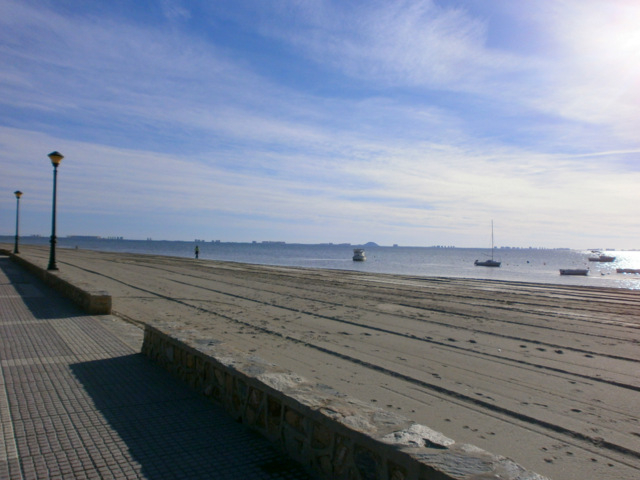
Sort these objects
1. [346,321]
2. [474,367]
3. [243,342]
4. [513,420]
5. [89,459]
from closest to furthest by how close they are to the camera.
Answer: [89,459] < [513,420] < [474,367] < [243,342] < [346,321]

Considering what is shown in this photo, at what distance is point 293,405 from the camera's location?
358cm

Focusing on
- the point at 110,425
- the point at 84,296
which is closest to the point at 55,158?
the point at 84,296

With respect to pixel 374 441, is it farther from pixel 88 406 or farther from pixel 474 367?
pixel 474 367

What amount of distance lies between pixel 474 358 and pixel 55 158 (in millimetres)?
14017

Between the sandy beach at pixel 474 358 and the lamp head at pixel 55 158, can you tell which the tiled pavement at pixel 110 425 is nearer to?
the sandy beach at pixel 474 358

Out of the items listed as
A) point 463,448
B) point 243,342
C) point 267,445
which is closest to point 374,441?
point 463,448

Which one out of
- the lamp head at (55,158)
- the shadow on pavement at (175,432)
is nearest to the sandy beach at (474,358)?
the shadow on pavement at (175,432)

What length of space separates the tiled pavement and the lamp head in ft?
33.6

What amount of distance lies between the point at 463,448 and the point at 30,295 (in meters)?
12.7

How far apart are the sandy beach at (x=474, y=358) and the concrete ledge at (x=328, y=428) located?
37.9 inches

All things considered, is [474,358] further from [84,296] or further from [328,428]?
[84,296]

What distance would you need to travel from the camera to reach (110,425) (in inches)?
162

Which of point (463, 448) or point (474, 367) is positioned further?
point (474, 367)

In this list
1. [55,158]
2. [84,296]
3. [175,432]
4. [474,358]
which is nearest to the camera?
[175,432]
